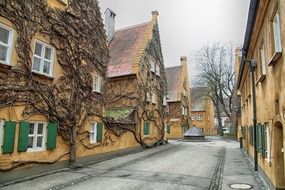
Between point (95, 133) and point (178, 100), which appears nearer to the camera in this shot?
point (95, 133)

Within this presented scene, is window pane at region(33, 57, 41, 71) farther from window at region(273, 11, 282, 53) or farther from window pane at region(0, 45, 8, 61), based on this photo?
window at region(273, 11, 282, 53)

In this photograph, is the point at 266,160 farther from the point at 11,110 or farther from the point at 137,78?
the point at 137,78

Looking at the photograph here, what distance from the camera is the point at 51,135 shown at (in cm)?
1173

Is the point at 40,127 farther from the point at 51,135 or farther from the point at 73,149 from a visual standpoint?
the point at 73,149

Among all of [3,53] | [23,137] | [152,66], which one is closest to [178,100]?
[152,66]

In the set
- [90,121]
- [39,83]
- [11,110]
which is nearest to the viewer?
[11,110]

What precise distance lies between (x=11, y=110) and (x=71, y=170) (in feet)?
13.9

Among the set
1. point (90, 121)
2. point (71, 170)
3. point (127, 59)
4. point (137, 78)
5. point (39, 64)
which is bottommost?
point (71, 170)

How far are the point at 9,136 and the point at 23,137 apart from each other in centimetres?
62

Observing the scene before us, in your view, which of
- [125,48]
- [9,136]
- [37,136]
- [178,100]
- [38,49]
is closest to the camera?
[9,136]

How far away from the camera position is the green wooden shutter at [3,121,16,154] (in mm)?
9492

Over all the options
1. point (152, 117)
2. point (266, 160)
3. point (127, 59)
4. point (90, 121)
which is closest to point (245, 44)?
point (266, 160)

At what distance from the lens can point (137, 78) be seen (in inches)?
884

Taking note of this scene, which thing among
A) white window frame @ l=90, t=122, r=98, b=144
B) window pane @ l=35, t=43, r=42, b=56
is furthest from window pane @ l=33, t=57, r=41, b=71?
white window frame @ l=90, t=122, r=98, b=144
